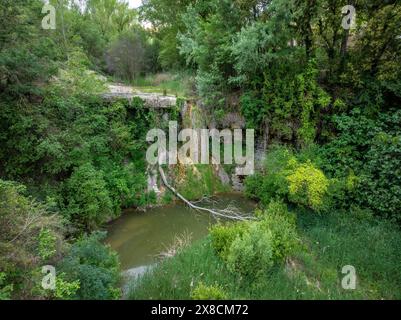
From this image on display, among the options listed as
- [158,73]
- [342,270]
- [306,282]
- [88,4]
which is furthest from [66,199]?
[88,4]

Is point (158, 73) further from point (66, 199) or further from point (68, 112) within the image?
point (66, 199)

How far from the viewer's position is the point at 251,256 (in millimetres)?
5594

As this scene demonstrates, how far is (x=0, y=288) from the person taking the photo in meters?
4.18

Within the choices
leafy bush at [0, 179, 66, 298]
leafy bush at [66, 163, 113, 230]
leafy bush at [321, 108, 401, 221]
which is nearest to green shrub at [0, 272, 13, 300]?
leafy bush at [0, 179, 66, 298]

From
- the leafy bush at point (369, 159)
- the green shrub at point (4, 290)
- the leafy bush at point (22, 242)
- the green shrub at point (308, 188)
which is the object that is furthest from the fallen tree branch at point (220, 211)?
the green shrub at point (4, 290)

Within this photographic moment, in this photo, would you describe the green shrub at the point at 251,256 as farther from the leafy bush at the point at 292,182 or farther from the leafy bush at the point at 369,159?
the leafy bush at the point at 369,159

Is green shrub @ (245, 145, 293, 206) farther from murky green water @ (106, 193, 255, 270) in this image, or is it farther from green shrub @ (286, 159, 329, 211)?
murky green water @ (106, 193, 255, 270)

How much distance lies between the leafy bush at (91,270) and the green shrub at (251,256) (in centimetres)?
231

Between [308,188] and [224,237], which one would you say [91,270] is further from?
[308,188]

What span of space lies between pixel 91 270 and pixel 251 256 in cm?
293

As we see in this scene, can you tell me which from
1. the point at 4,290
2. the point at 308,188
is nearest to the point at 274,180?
the point at 308,188

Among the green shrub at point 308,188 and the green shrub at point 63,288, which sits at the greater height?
the green shrub at point 308,188

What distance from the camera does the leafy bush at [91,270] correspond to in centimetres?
512

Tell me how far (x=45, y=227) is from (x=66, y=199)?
291 cm
